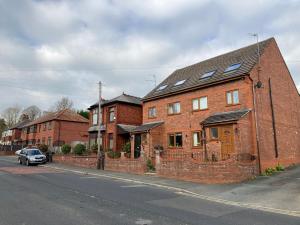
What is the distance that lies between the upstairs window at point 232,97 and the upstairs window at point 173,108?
518 centimetres

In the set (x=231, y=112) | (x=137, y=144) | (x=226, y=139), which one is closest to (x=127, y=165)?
(x=137, y=144)

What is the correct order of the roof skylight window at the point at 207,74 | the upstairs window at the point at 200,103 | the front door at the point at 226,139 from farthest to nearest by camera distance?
1. the roof skylight window at the point at 207,74
2. the upstairs window at the point at 200,103
3. the front door at the point at 226,139

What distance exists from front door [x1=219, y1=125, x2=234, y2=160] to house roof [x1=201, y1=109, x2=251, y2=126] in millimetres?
573

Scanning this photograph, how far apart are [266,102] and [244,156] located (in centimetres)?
559

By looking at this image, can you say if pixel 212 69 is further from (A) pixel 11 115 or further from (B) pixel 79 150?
(A) pixel 11 115

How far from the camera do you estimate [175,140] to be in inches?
949

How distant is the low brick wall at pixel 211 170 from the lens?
1580 cm

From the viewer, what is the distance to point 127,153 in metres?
25.4

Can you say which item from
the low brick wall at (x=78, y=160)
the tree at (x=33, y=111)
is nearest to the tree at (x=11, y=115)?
the tree at (x=33, y=111)

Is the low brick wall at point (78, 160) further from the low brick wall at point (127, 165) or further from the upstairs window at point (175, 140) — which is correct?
the upstairs window at point (175, 140)

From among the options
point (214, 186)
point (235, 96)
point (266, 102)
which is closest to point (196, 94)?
point (235, 96)

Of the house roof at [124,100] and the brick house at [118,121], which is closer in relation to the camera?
the brick house at [118,121]

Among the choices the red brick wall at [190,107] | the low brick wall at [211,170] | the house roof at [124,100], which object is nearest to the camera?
the low brick wall at [211,170]

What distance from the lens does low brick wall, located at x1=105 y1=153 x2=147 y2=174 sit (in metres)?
20.9
